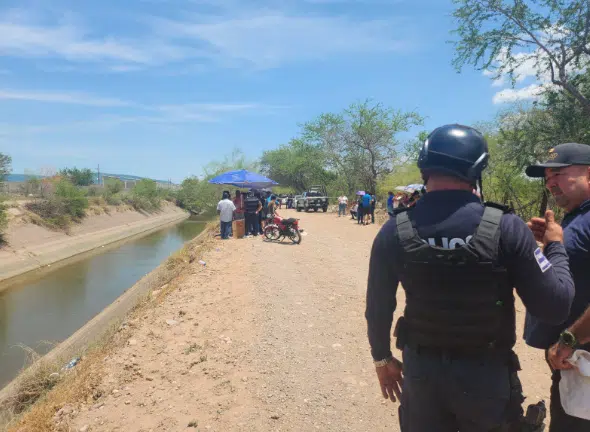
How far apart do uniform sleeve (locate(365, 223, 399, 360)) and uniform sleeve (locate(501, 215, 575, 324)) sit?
0.47 metres

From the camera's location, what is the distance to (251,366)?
4766mm

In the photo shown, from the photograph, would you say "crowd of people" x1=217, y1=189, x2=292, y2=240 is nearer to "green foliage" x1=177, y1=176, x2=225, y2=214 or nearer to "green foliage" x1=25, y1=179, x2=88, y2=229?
"green foliage" x1=25, y1=179, x2=88, y2=229

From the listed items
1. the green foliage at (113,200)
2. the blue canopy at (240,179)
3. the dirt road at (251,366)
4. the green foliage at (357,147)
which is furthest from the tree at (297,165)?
the dirt road at (251,366)

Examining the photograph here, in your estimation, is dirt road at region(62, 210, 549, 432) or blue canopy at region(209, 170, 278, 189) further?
blue canopy at region(209, 170, 278, 189)

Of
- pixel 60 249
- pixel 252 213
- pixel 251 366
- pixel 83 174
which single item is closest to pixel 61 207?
pixel 60 249

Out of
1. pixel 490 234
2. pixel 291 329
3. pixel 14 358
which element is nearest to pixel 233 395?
pixel 291 329

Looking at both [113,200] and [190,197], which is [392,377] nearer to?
[113,200]

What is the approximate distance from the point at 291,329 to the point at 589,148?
4.37m

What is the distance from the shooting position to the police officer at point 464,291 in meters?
1.72

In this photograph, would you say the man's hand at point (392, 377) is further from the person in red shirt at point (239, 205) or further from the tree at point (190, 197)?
the tree at point (190, 197)

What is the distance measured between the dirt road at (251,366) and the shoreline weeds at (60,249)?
15987 millimetres

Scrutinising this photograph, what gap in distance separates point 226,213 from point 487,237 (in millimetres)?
13554

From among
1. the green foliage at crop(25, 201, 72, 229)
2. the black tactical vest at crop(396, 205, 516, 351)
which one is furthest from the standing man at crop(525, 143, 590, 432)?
the green foliage at crop(25, 201, 72, 229)

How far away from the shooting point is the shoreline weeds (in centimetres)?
2081
